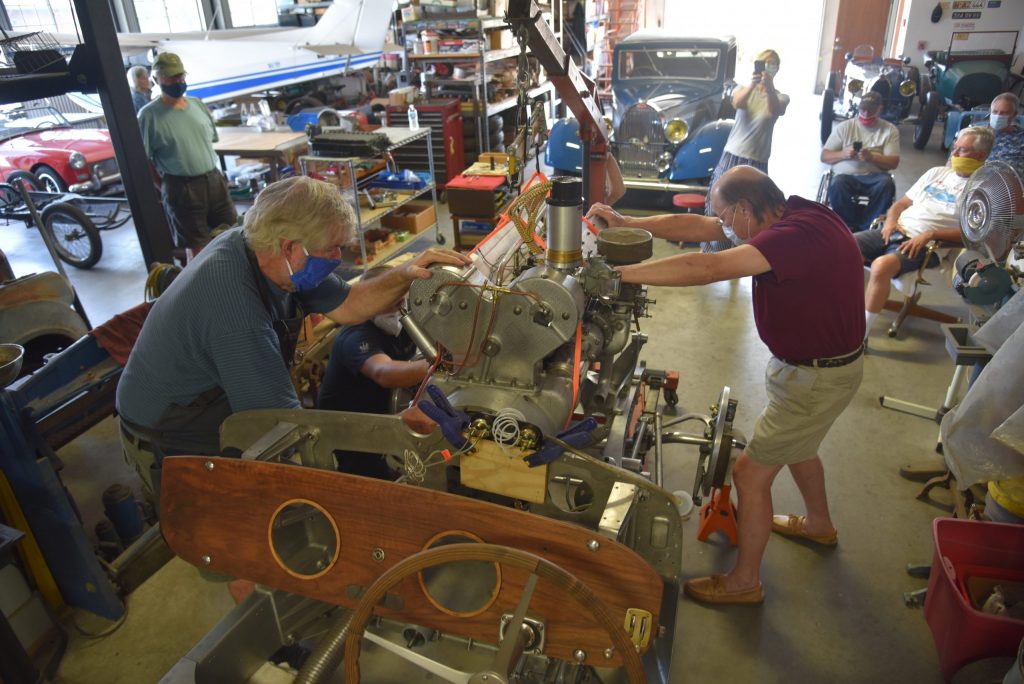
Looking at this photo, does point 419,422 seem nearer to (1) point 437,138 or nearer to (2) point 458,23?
(1) point 437,138

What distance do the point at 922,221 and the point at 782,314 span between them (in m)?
2.93

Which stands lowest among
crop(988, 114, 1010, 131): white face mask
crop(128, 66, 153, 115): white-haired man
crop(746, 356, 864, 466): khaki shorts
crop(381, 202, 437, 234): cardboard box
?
crop(381, 202, 437, 234): cardboard box

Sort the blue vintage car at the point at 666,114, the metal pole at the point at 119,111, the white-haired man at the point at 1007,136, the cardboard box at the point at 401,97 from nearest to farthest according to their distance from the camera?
1. the metal pole at the point at 119,111
2. the white-haired man at the point at 1007,136
3. the blue vintage car at the point at 666,114
4. the cardboard box at the point at 401,97

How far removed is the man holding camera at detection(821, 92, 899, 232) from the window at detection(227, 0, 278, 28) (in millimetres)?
12574

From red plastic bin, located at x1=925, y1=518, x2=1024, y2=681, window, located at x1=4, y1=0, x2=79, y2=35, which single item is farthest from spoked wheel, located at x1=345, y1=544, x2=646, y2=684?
window, located at x1=4, y1=0, x2=79, y2=35

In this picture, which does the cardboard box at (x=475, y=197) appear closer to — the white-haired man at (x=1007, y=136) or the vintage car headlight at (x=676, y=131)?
the vintage car headlight at (x=676, y=131)

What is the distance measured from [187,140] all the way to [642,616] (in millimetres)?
5337

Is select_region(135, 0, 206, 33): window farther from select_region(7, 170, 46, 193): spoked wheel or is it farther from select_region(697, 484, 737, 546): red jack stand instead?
select_region(697, 484, 737, 546): red jack stand

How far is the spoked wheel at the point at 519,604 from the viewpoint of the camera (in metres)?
1.09

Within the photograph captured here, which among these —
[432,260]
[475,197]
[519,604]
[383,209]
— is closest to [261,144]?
[383,209]

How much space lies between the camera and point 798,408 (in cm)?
245

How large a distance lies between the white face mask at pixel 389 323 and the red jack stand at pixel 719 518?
1550 millimetres

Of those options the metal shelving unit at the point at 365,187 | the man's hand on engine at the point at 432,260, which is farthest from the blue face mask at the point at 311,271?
the metal shelving unit at the point at 365,187

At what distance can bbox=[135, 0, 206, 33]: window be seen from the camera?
12227mm
